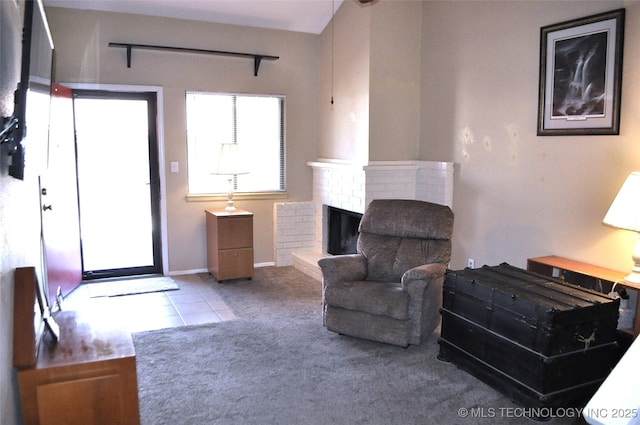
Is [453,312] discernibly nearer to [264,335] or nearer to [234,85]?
[264,335]

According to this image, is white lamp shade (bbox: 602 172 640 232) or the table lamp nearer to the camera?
white lamp shade (bbox: 602 172 640 232)

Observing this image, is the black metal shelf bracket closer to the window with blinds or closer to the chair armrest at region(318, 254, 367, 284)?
the window with blinds

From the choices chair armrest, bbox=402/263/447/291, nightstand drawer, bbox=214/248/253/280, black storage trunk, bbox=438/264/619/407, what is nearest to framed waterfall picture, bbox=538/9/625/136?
black storage trunk, bbox=438/264/619/407

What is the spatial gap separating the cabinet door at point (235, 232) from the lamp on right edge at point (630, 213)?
3.25 metres

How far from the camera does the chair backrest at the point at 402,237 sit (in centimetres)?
381

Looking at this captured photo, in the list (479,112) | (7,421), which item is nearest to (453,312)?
(479,112)

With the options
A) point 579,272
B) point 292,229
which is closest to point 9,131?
point 579,272

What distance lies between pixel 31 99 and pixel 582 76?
10.4 ft

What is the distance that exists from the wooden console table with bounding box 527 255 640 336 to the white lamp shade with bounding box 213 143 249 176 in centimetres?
293

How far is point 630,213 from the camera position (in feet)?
9.36

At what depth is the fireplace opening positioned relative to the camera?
18.0 ft

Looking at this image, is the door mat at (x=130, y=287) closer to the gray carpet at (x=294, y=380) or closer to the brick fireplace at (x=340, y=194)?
the gray carpet at (x=294, y=380)

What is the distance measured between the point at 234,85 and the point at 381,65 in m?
1.64

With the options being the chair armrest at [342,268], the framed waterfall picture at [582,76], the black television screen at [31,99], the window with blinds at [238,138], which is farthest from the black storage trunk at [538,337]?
the window with blinds at [238,138]
